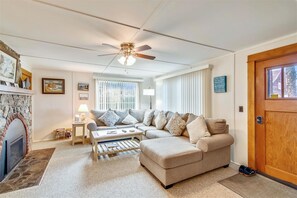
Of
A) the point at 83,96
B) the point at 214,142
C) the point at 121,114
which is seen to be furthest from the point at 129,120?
the point at 214,142

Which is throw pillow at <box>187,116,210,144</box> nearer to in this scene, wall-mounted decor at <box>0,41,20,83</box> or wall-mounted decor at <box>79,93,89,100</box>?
wall-mounted decor at <box>0,41,20,83</box>

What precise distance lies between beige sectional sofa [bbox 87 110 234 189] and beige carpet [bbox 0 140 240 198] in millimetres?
119

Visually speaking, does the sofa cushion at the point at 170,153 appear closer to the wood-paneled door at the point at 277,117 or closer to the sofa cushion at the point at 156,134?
the sofa cushion at the point at 156,134

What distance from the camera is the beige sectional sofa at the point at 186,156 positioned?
2061 mm

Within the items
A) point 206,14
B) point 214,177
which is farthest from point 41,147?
point 206,14

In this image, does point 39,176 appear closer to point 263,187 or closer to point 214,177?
point 214,177

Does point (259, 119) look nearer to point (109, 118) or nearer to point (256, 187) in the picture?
point (256, 187)

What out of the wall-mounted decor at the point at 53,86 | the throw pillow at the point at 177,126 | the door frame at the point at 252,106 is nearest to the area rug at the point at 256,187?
the door frame at the point at 252,106

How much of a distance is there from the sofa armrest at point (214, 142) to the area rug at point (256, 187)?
0.50 meters

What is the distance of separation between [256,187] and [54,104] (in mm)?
5223

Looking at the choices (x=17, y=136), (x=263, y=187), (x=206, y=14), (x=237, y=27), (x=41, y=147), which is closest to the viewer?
(x=206, y=14)

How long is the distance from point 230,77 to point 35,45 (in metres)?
3.66

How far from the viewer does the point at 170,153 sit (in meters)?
2.13

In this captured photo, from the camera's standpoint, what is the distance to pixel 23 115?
3053 millimetres
